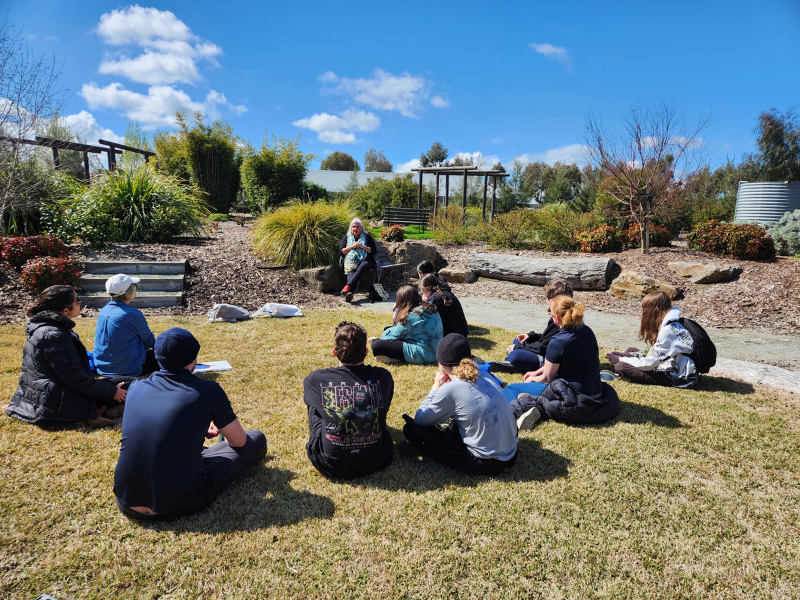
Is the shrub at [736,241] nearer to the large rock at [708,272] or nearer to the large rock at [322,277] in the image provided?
the large rock at [708,272]

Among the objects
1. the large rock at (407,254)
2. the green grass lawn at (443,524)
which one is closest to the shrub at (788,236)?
the large rock at (407,254)

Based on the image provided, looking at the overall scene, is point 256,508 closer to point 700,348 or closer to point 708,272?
point 700,348

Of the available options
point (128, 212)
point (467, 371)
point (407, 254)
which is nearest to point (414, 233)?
point (407, 254)

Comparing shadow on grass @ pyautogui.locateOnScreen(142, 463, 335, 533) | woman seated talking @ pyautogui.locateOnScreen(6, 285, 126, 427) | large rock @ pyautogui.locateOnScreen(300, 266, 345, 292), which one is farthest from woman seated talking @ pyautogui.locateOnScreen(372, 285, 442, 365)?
large rock @ pyautogui.locateOnScreen(300, 266, 345, 292)

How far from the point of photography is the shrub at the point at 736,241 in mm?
10734

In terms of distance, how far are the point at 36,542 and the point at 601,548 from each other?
312 centimetres

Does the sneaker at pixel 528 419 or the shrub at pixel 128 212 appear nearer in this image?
the sneaker at pixel 528 419

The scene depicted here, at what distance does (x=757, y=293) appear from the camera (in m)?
8.88

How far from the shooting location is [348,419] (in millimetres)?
2938

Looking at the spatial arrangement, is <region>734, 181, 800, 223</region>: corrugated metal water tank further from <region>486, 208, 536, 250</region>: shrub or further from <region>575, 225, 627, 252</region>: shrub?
<region>486, 208, 536, 250</region>: shrub

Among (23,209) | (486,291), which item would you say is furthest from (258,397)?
(23,209)

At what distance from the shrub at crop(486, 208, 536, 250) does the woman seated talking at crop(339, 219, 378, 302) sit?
590cm

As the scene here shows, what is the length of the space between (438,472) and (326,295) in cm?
640

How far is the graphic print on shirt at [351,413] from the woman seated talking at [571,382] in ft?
4.81
